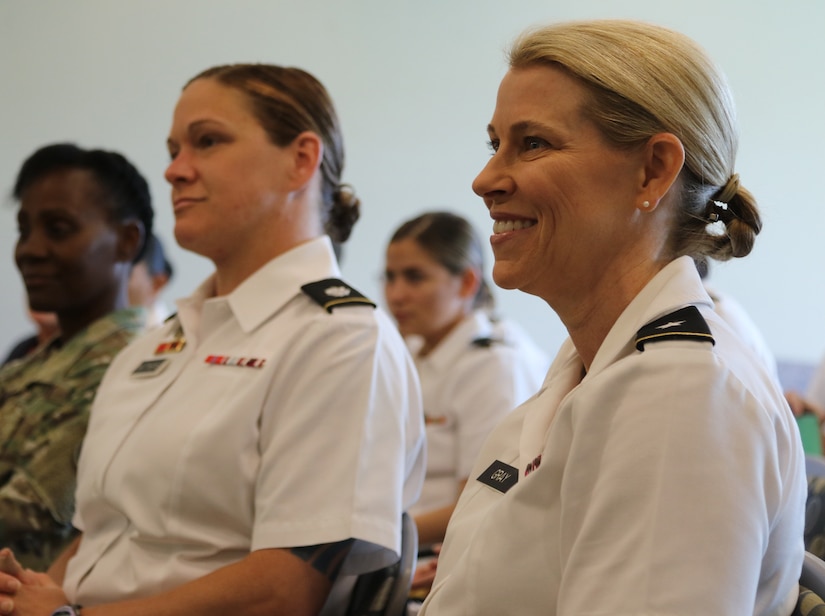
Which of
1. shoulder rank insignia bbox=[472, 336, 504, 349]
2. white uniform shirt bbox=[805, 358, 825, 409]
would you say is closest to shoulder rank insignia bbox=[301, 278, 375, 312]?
shoulder rank insignia bbox=[472, 336, 504, 349]

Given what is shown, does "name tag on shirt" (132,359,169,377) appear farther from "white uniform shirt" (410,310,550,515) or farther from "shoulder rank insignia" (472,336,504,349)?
"shoulder rank insignia" (472,336,504,349)

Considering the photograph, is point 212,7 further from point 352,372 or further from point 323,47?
point 352,372

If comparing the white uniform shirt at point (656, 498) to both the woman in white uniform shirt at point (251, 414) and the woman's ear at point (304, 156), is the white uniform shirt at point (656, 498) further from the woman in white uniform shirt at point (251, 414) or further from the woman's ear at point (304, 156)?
the woman's ear at point (304, 156)

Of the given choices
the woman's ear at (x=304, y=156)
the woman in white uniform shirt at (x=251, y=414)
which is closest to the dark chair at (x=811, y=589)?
the woman in white uniform shirt at (x=251, y=414)

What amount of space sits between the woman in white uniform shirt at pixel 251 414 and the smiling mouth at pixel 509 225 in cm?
44

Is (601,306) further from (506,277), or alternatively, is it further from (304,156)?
(304,156)

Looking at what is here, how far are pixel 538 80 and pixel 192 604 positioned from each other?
3.01 ft

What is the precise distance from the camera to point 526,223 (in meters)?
1.23

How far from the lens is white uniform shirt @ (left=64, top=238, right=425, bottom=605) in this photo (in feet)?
5.06

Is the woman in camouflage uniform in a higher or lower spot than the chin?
lower

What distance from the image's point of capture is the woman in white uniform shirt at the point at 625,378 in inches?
35.7

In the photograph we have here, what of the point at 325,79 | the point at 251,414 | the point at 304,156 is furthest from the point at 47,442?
the point at 325,79

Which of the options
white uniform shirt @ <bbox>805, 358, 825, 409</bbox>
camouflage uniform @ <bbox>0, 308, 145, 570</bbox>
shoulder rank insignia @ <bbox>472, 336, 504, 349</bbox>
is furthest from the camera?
white uniform shirt @ <bbox>805, 358, 825, 409</bbox>

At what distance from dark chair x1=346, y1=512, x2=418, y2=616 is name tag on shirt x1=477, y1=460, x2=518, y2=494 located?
350 mm
